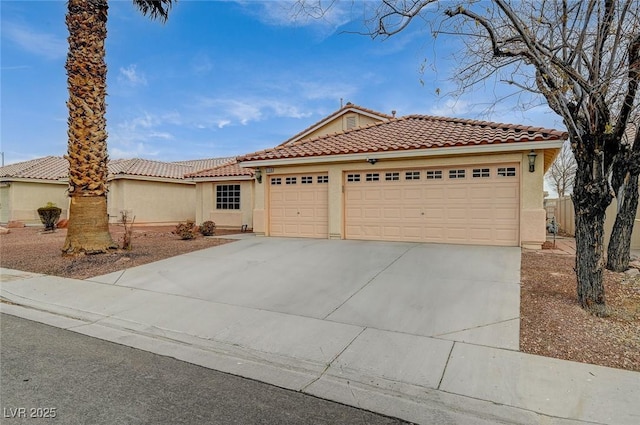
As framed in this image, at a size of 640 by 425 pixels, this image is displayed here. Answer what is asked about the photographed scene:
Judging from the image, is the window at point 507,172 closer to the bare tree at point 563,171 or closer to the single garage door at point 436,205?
the single garage door at point 436,205

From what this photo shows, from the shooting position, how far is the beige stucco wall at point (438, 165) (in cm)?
1080

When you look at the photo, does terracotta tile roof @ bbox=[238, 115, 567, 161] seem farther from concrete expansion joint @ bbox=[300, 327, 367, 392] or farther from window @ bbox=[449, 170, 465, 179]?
concrete expansion joint @ bbox=[300, 327, 367, 392]

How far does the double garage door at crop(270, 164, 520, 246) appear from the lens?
1135 cm

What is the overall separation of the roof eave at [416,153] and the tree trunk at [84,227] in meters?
5.93

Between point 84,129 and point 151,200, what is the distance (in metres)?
14.0

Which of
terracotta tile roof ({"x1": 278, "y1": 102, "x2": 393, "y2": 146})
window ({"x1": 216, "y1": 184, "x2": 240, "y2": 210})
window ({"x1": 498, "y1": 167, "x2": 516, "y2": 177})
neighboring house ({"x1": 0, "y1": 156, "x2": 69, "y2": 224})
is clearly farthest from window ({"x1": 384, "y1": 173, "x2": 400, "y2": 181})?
neighboring house ({"x1": 0, "y1": 156, "x2": 69, "y2": 224})

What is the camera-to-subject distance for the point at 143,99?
18922 millimetres

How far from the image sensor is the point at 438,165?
11914 mm

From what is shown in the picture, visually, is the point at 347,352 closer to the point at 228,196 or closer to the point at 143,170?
the point at 228,196

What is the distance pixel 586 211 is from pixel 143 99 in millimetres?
19596

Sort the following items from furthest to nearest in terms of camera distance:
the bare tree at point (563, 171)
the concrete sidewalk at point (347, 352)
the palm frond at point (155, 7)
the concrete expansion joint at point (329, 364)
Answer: the bare tree at point (563, 171) < the palm frond at point (155, 7) < the concrete expansion joint at point (329, 364) < the concrete sidewalk at point (347, 352)

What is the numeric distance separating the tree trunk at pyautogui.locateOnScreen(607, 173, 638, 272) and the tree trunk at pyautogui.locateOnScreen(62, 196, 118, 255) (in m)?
13.3

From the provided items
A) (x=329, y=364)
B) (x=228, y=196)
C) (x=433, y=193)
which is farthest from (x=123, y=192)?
(x=329, y=364)

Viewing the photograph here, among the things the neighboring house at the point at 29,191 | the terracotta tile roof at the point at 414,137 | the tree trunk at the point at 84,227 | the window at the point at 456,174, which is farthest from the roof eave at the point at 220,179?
→ the neighboring house at the point at 29,191
